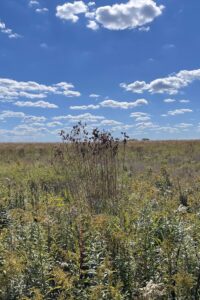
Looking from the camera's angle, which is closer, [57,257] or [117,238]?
[117,238]

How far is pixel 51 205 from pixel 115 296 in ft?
10.6

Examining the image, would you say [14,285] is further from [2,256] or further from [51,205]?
[51,205]

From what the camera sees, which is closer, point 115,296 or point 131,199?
point 115,296

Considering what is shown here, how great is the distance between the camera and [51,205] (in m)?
6.26

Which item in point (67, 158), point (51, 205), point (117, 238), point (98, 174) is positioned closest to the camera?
point (117, 238)

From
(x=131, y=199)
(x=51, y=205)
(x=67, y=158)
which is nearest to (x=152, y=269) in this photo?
(x=51, y=205)

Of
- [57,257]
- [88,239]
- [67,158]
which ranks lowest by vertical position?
[57,257]

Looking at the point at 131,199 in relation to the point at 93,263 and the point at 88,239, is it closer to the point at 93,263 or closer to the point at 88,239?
the point at 88,239

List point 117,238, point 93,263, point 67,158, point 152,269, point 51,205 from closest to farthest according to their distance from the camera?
Answer: point 93,263
point 152,269
point 117,238
point 51,205
point 67,158

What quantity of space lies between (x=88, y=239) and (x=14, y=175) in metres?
10.1

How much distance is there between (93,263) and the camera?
3746 millimetres

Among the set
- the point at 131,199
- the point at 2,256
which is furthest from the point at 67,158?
the point at 2,256

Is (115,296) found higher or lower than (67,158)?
lower

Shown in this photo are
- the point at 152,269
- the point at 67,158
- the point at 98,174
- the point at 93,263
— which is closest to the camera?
the point at 93,263
